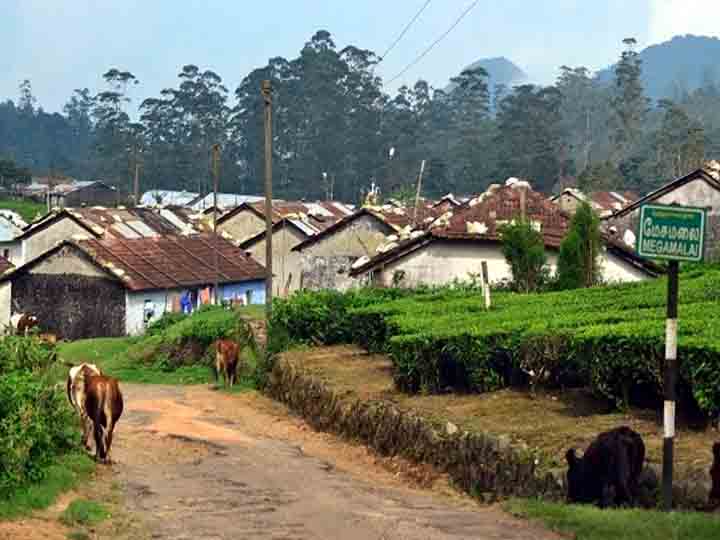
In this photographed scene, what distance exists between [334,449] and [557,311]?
434cm

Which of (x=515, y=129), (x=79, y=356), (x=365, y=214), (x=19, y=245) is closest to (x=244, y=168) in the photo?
(x=515, y=129)

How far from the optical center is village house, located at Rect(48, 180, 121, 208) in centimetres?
9681

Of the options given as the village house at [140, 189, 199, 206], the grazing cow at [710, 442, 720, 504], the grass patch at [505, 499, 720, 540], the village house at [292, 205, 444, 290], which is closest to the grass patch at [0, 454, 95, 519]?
the grass patch at [505, 499, 720, 540]

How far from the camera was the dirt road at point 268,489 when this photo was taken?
12.6 meters

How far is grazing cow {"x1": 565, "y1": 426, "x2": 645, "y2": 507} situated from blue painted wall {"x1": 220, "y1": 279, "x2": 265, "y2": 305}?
3978cm

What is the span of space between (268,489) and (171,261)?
37.1 metres

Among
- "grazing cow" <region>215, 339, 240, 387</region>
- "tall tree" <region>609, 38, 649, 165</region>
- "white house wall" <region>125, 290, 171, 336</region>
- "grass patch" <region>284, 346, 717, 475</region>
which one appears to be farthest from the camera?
"tall tree" <region>609, 38, 649, 165</region>

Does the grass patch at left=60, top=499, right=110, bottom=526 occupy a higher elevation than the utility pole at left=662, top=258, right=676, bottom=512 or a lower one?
lower

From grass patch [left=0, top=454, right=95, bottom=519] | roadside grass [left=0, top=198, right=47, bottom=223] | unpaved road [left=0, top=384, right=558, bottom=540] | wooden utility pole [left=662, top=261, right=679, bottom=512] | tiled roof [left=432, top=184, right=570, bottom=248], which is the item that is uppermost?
roadside grass [left=0, top=198, right=47, bottom=223]

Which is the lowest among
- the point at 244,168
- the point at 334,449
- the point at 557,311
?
the point at 334,449

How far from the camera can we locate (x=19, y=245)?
64.3 meters

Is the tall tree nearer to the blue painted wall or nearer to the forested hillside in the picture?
the forested hillside

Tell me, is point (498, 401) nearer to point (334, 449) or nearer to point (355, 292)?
point (334, 449)

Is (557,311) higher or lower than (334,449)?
higher
